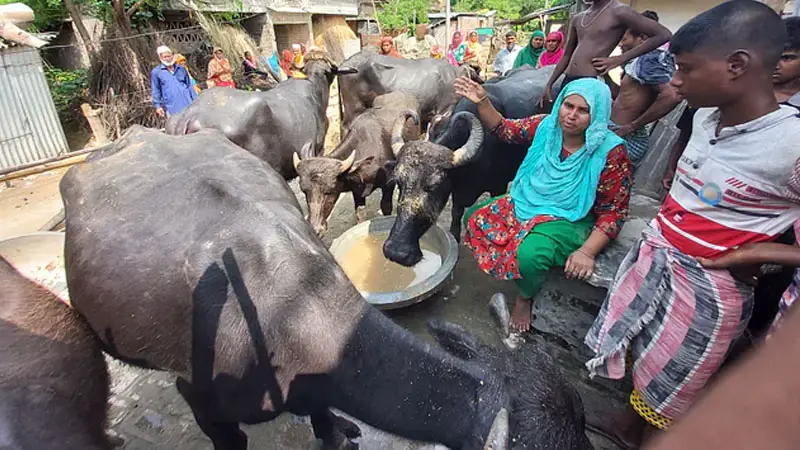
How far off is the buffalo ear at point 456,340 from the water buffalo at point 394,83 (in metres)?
6.50

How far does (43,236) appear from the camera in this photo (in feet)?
12.3

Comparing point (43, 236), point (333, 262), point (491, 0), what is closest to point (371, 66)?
point (43, 236)

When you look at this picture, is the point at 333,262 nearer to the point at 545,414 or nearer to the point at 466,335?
the point at 466,335

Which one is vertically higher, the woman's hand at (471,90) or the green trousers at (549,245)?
the woman's hand at (471,90)

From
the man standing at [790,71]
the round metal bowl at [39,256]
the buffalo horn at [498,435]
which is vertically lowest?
A: the round metal bowl at [39,256]

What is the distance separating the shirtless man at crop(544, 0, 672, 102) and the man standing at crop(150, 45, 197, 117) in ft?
21.8

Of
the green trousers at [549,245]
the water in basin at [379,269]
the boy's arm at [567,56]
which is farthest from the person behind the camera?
the boy's arm at [567,56]

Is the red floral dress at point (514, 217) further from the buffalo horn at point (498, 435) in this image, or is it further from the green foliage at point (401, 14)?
the green foliage at point (401, 14)

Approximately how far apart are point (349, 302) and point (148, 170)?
1.73 metres

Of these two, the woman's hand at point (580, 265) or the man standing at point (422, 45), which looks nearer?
the woman's hand at point (580, 265)

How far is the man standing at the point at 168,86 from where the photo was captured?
763cm

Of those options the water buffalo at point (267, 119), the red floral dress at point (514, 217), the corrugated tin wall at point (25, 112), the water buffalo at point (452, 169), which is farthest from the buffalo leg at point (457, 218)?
the corrugated tin wall at point (25, 112)

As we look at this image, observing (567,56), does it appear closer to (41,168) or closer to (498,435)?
(498,435)

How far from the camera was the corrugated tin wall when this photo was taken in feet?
27.7
